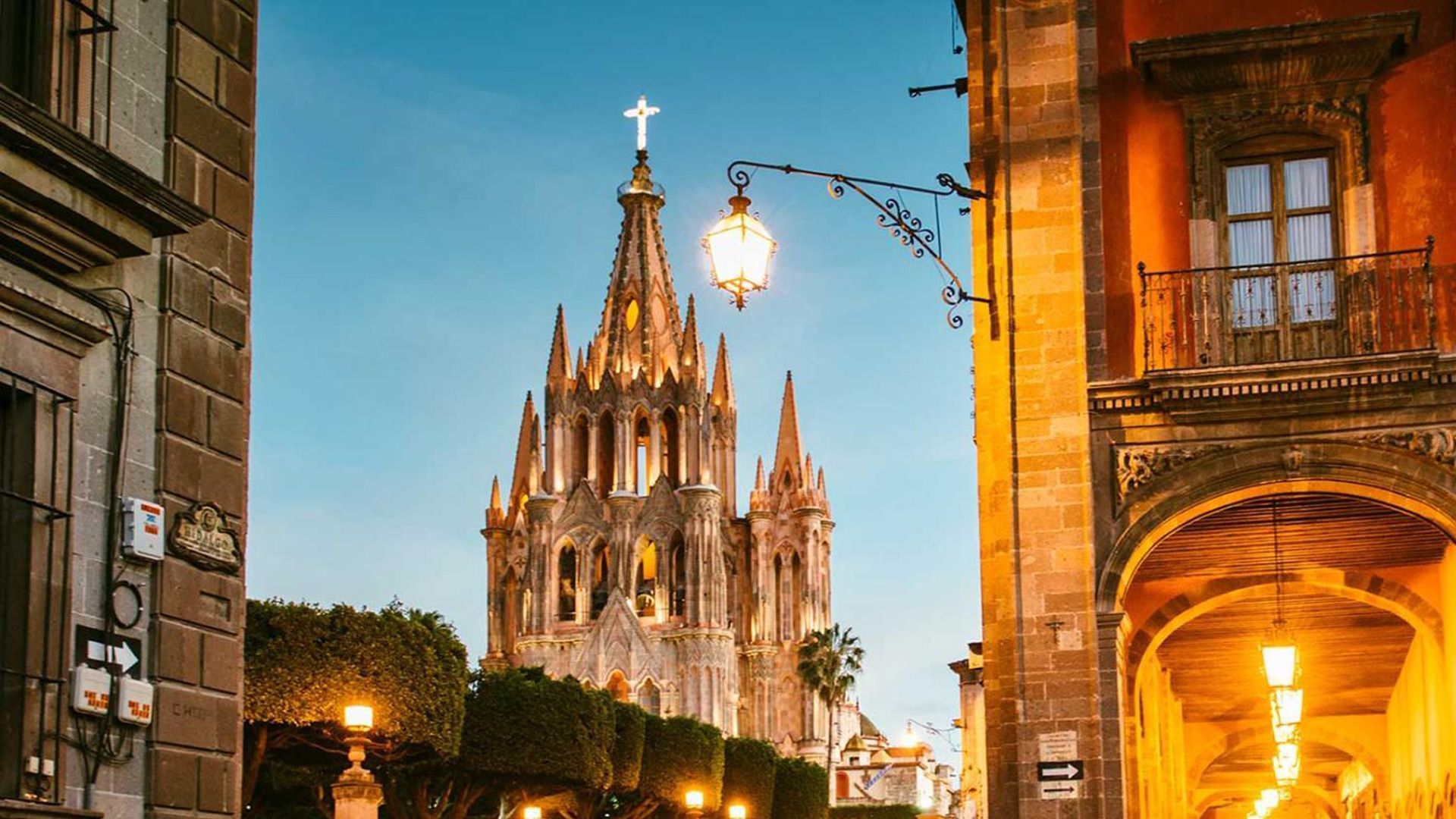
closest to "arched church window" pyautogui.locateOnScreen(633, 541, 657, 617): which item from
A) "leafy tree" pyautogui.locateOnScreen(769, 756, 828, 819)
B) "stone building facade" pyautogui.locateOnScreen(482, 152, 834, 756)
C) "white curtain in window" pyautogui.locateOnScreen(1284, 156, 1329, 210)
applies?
"stone building facade" pyautogui.locateOnScreen(482, 152, 834, 756)

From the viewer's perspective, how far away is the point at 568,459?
105562 mm

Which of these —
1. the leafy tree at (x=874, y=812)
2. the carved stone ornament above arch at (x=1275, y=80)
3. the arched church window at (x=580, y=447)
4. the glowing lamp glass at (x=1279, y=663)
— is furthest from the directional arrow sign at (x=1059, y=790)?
the arched church window at (x=580, y=447)

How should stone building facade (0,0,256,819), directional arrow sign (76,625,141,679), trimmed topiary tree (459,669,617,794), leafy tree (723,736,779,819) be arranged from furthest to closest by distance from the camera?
leafy tree (723,736,779,819) → trimmed topiary tree (459,669,617,794) → directional arrow sign (76,625,141,679) → stone building facade (0,0,256,819)

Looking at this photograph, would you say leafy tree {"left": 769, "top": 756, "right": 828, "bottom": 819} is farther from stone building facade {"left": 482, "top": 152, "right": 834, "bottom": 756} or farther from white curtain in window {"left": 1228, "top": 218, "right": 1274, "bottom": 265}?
white curtain in window {"left": 1228, "top": 218, "right": 1274, "bottom": 265}

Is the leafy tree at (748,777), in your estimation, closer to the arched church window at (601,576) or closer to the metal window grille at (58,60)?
the arched church window at (601,576)

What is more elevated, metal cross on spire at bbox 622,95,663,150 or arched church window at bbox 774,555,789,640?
metal cross on spire at bbox 622,95,663,150

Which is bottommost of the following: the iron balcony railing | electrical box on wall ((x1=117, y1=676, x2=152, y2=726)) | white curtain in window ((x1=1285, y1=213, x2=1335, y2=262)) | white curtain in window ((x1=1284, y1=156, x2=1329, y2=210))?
electrical box on wall ((x1=117, y1=676, x2=152, y2=726))

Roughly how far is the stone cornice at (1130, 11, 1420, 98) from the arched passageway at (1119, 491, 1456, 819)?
357 centimetres

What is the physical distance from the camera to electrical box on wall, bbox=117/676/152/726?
34.2ft

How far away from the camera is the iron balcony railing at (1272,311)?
18.5 m

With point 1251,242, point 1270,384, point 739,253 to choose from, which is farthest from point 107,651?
point 1251,242

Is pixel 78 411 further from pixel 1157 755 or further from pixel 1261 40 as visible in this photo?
pixel 1157 755

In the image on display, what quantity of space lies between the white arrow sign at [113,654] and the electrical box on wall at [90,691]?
7 cm

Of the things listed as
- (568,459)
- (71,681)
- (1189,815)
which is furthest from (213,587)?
(568,459)
